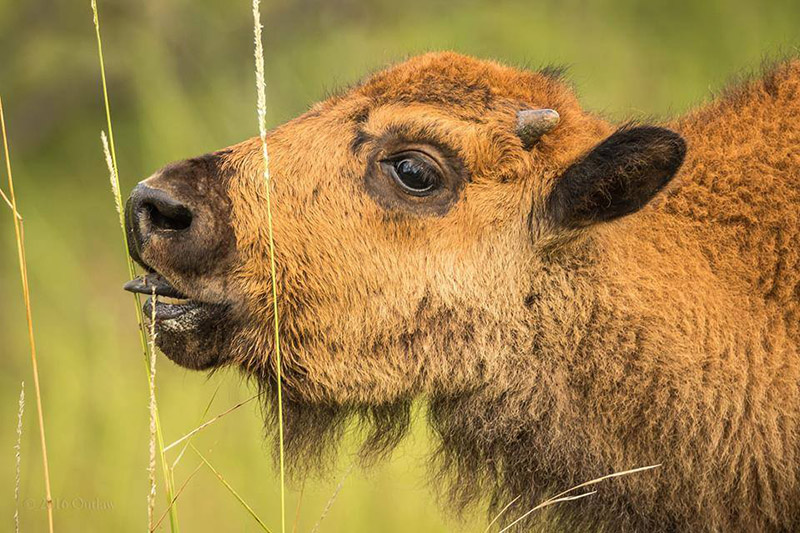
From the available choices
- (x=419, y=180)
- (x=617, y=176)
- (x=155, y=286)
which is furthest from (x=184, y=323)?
(x=617, y=176)

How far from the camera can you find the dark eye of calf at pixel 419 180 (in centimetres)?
380

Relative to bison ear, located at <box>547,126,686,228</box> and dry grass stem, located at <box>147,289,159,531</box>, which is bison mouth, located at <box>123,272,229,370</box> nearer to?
dry grass stem, located at <box>147,289,159,531</box>

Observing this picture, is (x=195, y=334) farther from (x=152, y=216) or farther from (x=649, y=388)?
(x=649, y=388)

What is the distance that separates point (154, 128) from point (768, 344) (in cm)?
525

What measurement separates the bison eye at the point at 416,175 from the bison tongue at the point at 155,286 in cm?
89

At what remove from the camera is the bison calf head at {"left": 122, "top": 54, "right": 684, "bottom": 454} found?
12.2ft

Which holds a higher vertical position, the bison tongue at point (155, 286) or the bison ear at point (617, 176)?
the bison ear at point (617, 176)

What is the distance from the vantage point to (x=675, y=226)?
12.7 ft

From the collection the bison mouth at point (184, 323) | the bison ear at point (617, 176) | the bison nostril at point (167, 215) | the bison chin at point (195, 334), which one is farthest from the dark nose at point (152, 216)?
the bison ear at point (617, 176)

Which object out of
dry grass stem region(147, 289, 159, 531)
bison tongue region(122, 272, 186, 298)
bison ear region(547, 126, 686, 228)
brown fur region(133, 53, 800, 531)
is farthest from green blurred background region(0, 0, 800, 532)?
dry grass stem region(147, 289, 159, 531)

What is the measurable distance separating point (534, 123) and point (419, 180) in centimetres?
47

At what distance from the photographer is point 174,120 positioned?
7879mm

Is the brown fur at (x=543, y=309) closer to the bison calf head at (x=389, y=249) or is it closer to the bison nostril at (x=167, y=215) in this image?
the bison calf head at (x=389, y=249)

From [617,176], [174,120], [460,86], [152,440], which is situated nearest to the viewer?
[152,440]
